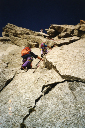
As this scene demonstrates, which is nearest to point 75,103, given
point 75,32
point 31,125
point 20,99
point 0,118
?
point 31,125

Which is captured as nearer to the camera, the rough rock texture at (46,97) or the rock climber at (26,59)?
the rough rock texture at (46,97)

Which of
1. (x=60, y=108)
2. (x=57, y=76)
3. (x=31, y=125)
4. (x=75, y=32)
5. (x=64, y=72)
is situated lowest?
(x=31, y=125)

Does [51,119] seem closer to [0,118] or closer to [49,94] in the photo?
[49,94]

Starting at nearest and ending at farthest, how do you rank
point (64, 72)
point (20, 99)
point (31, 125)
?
1. point (31, 125)
2. point (20, 99)
3. point (64, 72)

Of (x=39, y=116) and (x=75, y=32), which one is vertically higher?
(x=75, y=32)

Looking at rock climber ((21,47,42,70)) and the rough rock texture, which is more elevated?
rock climber ((21,47,42,70))

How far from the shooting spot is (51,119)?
9.23 ft

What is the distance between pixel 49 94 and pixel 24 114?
146cm

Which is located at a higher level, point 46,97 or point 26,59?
point 26,59

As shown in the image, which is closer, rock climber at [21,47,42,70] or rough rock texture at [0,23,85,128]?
rough rock texture at [0,23,85,128]

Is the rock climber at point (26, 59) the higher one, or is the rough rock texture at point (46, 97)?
the rock climber at point (26, 59)

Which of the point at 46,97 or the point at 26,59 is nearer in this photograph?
the point at 46,97

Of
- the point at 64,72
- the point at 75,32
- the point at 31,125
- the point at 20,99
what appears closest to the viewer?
the point at 31,125

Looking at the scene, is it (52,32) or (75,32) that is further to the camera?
(52,32)
